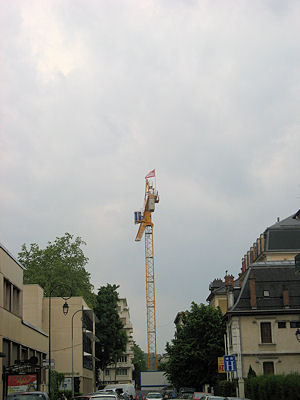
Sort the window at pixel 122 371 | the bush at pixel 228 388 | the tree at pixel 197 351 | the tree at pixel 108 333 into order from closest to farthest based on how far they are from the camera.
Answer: the bush at pixel 228 388
the tree at pixel 197 351
the tree at pixel 108 333
the window at pixel 122 371

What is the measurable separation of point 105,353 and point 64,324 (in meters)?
19.2

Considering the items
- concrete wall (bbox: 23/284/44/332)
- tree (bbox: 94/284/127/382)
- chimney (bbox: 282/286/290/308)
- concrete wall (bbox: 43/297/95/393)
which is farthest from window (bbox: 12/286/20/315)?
tree (bbox: 94/284/127/382)

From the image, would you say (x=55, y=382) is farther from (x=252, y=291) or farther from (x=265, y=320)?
(x=265, y=320)

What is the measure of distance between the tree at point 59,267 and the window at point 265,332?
3553 cm

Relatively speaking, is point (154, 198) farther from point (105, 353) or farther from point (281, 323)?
point (281, 323)

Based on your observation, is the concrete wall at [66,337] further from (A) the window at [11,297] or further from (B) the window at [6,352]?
(B) the window at [6,352]

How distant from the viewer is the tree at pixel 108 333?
8488 cm

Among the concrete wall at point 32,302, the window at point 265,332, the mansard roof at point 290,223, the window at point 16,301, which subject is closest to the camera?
the window at point 16,301

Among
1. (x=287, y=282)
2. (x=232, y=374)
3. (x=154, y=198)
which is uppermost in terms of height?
(x=154, y=198)

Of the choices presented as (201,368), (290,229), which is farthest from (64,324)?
(290,229)

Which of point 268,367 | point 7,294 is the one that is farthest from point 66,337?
point 7,294

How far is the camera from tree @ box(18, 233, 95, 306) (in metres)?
78.2

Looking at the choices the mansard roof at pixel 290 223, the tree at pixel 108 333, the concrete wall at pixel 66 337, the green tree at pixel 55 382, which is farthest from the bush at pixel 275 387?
the tree at pixel 108 333

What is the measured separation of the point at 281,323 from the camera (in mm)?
48688
